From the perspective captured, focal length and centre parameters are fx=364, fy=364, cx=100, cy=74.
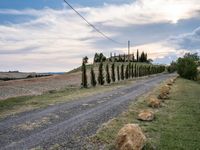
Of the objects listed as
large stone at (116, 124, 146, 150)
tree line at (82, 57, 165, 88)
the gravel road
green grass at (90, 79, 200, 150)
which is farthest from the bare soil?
large stone at (116, 124, 146, 150)

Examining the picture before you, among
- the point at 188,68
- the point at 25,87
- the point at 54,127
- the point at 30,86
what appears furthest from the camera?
the point at 188,68

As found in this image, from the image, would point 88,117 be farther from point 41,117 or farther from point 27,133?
point 27,133

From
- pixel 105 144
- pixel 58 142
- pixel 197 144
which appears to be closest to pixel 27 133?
pixel 58 142

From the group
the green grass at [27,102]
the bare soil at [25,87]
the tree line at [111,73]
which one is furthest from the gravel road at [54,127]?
the tree line at [111,73]

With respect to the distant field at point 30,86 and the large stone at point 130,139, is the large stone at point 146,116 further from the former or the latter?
the distant field at point 30,86

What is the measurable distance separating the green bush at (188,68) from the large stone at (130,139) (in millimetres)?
73766

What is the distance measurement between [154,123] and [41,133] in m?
5.07

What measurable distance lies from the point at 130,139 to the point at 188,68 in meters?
75.1

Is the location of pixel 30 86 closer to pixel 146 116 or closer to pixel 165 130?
pixel 146 116

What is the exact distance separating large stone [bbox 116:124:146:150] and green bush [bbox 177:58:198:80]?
73766 millimetres

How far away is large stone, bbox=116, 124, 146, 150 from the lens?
397 inches

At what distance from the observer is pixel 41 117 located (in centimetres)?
1712

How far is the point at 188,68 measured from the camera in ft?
271

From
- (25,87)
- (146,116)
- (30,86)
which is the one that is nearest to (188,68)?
(30,86)
